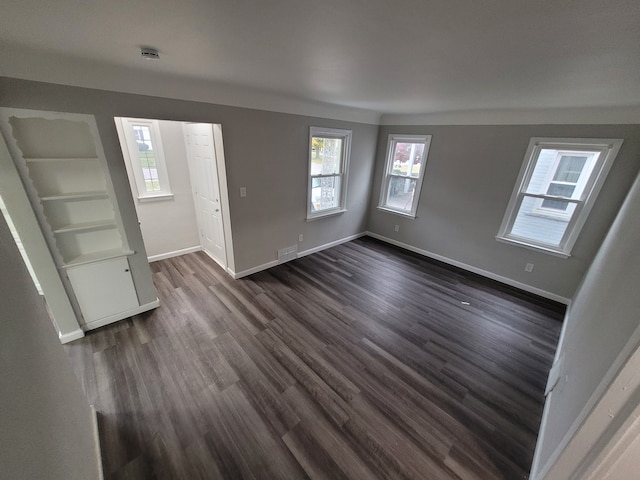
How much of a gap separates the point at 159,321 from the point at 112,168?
63.3 inches

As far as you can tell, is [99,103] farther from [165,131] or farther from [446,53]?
[446,53]

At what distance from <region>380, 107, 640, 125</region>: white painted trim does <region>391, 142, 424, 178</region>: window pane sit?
408mm

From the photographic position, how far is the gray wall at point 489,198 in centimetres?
275

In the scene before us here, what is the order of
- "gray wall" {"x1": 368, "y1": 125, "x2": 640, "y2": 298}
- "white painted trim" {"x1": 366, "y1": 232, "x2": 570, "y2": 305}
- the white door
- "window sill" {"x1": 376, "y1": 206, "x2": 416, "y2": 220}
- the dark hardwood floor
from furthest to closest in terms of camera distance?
1. "window sill" {"x1": 376, "y1": 206, "x2": 416, "y2": 220}
2. "white painted trim" {"x1": 366, "y1": 232, "x2": 570, "y2": 305}
3. the white door
4. "gray wall" {"x1": 368, "y1": 125, "x2": 640, "y2": 298}
5. the dark hardwood floor

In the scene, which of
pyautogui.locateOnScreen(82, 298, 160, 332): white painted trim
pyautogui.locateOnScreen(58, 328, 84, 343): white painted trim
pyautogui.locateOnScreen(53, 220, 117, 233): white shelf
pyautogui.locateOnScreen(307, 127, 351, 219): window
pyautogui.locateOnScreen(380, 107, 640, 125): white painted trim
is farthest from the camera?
pyautogui.locateOnScreen(307, 127, 351, 219): window

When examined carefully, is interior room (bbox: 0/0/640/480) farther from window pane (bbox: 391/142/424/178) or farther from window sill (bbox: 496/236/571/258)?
window pane (bbox: 391/142/424/178)

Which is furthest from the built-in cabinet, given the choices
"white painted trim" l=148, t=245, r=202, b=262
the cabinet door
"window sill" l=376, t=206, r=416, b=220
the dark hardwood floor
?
"window sill" l=376, t=206, r=416, b=220

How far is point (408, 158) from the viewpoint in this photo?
14.5ft

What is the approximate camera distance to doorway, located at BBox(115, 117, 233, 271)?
10.3 feet

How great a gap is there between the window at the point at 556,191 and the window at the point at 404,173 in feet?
4.64

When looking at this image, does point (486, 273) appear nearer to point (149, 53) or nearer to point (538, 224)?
point (538, 224)

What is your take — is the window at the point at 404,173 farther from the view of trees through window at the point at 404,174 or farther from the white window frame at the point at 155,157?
the white window frame at the point at 155,157

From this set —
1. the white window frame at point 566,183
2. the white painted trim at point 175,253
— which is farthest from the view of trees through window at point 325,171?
the white window frame at point 566,183

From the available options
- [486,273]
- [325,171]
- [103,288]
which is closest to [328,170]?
[325,171]
